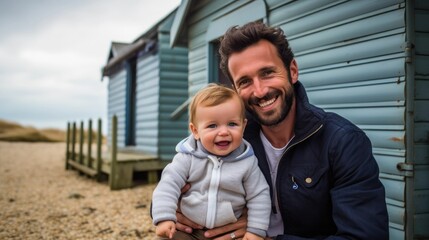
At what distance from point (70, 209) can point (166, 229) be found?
4.90 meters

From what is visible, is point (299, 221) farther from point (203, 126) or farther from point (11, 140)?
point (11, 140)

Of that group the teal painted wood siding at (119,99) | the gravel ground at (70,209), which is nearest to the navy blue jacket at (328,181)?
the gravel ground at (70,209)

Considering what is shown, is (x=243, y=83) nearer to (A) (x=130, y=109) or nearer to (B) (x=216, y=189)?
(B) (x=216, y=189)

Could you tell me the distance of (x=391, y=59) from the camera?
3.01 meters

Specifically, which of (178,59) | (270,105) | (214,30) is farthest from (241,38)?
(178,59)

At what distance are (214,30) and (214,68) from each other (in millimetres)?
676

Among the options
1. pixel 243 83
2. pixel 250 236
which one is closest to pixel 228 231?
pixel 250 236

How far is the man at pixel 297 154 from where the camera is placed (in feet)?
6.12

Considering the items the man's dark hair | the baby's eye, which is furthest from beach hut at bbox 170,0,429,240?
the baby's eye

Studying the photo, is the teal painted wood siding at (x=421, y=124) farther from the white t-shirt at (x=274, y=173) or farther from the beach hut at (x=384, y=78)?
the white t-shirt at (x=274, y=173)

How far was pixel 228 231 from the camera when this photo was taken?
2141mm

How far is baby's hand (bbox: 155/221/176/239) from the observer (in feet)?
6.43

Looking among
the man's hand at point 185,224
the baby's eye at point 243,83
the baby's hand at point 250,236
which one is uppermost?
the baby's eye at point 243,83

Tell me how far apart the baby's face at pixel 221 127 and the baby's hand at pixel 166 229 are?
52 cm
